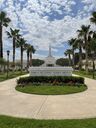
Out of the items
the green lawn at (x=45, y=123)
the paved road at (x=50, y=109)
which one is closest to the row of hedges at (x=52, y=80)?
the paved road at (x=50, y=109)

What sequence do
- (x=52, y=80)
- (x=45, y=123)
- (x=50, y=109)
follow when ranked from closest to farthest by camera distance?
1. (x=45, y=123)
2. (x=50, y=109)
3. (x=52, y=80)

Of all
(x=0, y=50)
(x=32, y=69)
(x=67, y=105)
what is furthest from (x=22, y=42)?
(x=67, y=105)

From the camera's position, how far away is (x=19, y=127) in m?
7.63

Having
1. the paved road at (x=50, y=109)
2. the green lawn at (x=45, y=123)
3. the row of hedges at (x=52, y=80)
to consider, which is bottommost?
the paved road at (x=50, y=109)

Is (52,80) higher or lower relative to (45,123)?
higher

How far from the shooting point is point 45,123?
8117mm

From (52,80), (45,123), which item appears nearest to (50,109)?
(45,123)

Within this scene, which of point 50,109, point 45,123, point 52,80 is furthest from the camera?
point 52,80

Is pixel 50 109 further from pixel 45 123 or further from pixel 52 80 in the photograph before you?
pixel 52 80

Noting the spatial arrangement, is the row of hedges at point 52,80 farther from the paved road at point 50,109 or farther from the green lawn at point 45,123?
the green lawn at point 45,123

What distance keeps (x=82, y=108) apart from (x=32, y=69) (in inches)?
749

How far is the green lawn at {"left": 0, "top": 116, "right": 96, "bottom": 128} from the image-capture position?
7.78 metres

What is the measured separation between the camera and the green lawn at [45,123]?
25.5 feet

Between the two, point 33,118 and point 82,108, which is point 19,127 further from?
point 82,108
